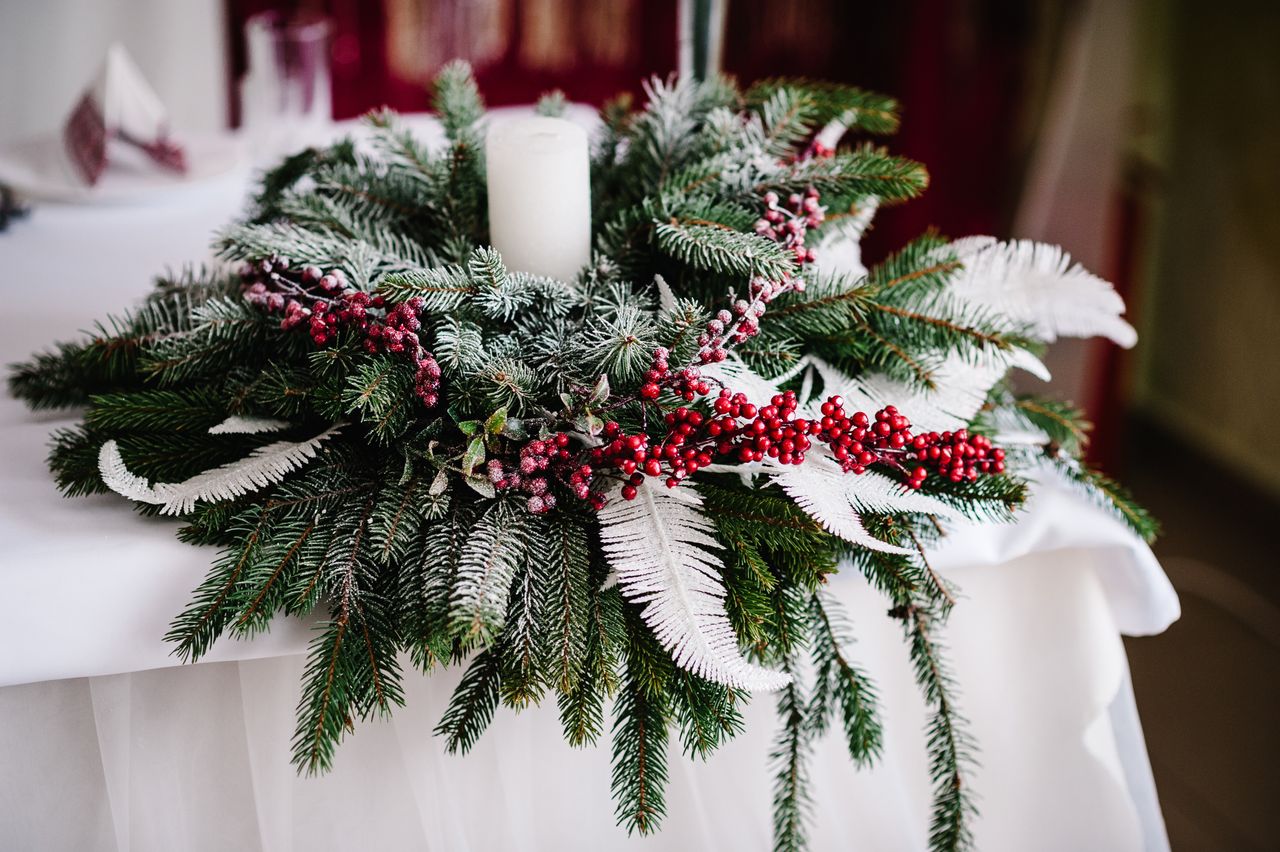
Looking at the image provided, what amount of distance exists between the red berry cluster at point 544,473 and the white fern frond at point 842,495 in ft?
0.30

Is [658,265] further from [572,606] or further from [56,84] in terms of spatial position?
[56,84]

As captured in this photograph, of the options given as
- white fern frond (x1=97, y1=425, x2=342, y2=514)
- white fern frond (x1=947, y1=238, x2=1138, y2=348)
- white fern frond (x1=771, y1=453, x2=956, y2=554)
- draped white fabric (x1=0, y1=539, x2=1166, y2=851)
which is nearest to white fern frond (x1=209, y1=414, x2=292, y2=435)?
white fern frond (x1=97, y1=425, x2=342, y2=514)

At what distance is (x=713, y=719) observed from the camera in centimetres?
49

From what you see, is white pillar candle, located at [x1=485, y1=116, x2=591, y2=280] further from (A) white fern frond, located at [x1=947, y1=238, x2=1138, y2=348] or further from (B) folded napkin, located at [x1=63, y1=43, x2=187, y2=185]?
(B) folded napkin, located at [x1=63, y1=43, x2=187, y2=185]

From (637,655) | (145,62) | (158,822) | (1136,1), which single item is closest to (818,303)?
(637,655)

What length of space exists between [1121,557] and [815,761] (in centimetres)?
22

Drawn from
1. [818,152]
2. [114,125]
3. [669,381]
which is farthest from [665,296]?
[114,125]

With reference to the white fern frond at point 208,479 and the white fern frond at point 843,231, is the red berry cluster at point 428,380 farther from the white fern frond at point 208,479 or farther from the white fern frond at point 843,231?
the white fern frond at point 843,231

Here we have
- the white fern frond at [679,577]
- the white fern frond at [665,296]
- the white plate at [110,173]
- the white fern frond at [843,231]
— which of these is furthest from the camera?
the white plate at [110,173]

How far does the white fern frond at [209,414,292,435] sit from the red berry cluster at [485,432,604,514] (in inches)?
4.9

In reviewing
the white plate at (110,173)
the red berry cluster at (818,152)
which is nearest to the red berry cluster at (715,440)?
the red berry cluster at (818,152)

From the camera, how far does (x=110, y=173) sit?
42.9 inches

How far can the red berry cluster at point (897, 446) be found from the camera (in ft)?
1.63

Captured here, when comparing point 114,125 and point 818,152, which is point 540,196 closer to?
point 818,152
